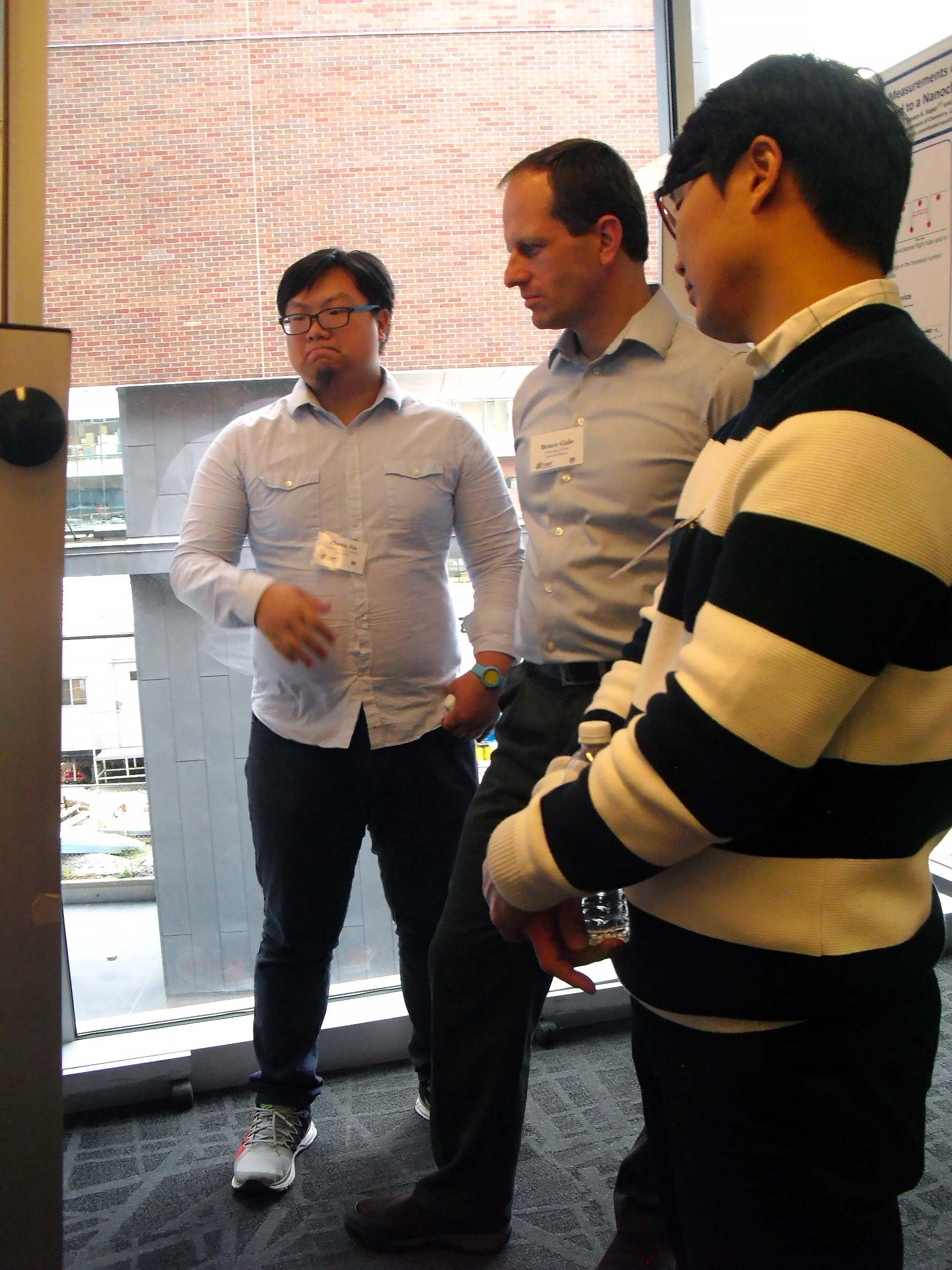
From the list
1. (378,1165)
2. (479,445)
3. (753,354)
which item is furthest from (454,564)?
(753,354)

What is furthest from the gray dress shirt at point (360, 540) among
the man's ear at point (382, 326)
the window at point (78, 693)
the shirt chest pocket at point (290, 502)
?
the window at point (78, 693)

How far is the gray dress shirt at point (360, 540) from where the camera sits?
2066 mm

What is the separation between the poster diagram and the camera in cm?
156

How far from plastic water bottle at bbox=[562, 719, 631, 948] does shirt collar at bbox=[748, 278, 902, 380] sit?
16.0 inches

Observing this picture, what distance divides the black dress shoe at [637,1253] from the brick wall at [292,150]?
6.68ft

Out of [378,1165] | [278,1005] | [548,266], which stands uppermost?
[548,266]

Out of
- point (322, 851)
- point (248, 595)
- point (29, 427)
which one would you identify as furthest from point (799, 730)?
point (322, 851)

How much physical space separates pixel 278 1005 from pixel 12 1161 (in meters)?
1.08

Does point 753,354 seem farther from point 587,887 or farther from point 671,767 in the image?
point 587,887

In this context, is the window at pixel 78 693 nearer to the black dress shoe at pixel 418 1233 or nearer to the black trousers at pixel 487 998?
the black trousers at pixel 487 998

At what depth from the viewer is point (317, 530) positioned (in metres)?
2.10

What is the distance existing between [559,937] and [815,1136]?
0.31 metres

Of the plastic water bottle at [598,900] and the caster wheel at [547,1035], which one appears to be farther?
the caster wheel at [547,1035]

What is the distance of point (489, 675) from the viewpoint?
203cm
